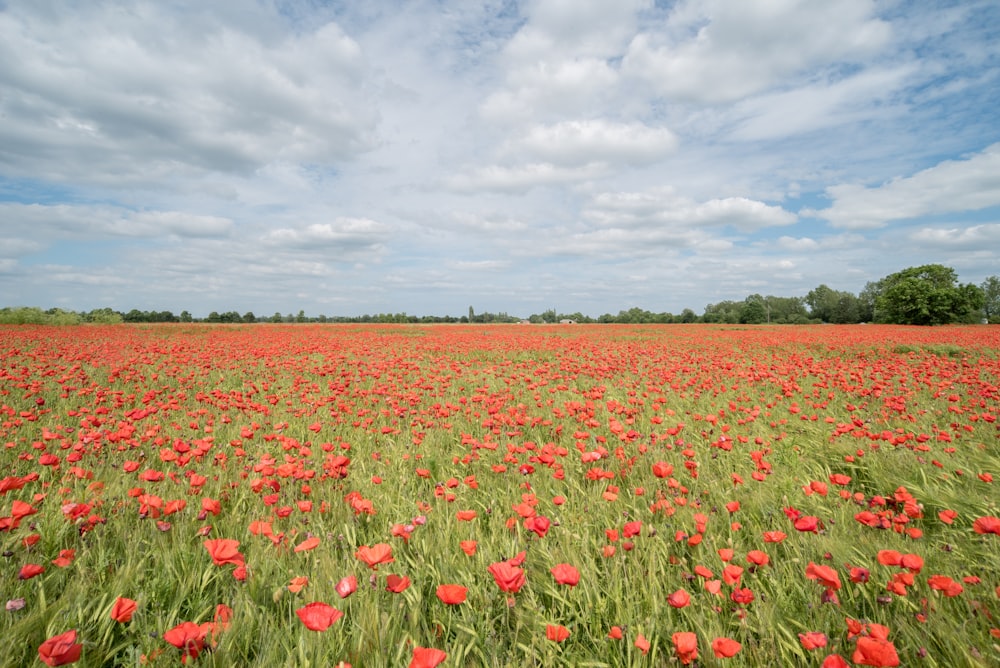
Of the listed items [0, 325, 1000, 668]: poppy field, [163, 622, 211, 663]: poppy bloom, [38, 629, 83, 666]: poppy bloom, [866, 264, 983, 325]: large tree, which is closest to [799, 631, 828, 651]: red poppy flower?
[0, 325, 1000, 668]: poppy field

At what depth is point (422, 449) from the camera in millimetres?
4371

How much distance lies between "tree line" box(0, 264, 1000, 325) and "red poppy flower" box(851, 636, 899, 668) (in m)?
41.8

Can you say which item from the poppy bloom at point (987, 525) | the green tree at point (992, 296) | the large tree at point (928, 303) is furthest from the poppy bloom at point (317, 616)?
the green tree at point (992, 296)

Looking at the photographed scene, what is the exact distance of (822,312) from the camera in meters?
101

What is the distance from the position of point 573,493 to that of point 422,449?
65.4 inches

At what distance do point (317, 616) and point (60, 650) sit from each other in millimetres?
735

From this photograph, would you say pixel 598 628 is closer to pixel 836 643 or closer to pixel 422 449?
pixel 836 643

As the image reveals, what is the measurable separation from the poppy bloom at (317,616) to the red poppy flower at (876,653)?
1.60 m

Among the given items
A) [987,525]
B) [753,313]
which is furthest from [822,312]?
[987,525]

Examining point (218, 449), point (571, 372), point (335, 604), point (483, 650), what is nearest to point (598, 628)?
point (483, 650)

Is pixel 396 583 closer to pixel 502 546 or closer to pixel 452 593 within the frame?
pixel 452 593

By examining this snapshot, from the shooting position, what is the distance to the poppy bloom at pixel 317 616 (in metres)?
1.38

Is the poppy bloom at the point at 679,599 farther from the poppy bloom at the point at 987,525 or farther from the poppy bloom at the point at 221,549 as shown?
the poppy bloom at the point at 221,549

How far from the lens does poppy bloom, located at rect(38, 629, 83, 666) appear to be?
1.31 meters
